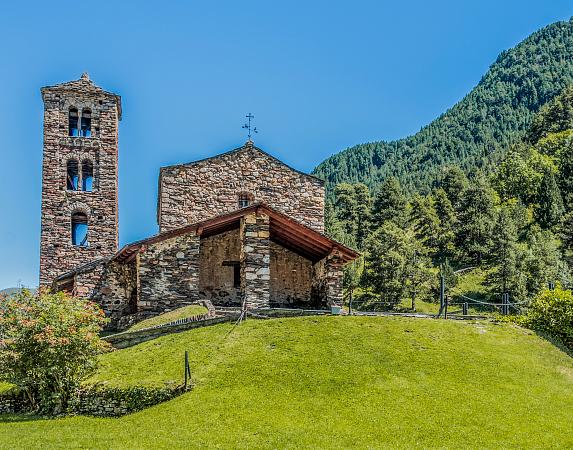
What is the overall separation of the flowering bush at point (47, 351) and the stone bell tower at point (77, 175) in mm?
17806

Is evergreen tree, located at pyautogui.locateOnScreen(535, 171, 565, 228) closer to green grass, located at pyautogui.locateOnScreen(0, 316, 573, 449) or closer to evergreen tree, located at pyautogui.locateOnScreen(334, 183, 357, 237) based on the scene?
evergreen tree, located at pyautogui.locateOnScreen(334, 183, 357, 237)

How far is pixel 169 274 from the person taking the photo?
2856 cm

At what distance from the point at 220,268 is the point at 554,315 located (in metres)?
14.0

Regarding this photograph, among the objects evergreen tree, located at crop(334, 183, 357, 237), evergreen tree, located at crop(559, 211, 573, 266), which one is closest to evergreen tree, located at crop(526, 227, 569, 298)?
evergreen tree, located at crop(559, 211, 573, 266)

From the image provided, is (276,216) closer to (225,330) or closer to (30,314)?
(225,330)

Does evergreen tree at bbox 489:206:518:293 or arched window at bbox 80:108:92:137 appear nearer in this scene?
arched window at bbox 80:108:92:137

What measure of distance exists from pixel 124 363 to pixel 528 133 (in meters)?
140

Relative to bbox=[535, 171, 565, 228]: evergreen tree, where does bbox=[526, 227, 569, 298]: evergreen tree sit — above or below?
below

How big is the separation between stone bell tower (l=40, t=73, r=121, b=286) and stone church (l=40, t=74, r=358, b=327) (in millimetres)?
54

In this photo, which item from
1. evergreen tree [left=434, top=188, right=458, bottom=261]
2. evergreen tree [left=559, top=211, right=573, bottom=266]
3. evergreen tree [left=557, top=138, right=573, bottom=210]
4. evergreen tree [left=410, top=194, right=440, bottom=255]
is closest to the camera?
evergreen tree [left=559, top=211, right=573, bottom=266]

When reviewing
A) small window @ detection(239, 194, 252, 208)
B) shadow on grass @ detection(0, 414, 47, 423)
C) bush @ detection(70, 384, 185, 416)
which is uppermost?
small window @ detection(239, 194, 252, 208)

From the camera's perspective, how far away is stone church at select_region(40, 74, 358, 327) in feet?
92.8

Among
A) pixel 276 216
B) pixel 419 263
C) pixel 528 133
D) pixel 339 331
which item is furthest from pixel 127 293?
pixel 528 133

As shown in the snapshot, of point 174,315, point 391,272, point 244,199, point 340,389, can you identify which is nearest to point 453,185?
point 391,272
